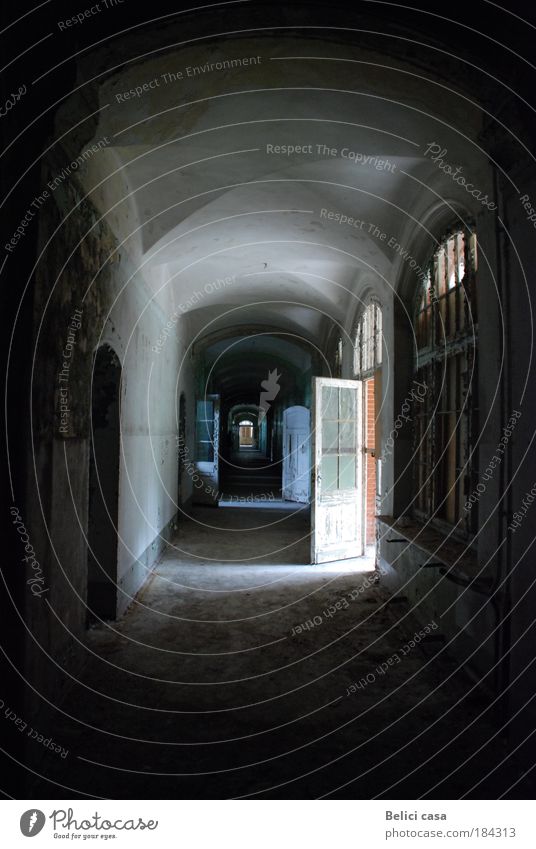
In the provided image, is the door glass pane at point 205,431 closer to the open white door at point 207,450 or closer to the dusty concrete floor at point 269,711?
the open white door at point 207,450

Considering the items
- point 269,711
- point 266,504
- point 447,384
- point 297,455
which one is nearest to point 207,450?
point 266,504

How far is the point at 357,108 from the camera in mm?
3359

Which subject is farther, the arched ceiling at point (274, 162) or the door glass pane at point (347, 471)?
the door glass pane at point (347, 471)

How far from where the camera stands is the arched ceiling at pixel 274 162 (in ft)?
9.53

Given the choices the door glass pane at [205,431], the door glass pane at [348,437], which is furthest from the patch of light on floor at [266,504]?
the door glass pane at [348,437]

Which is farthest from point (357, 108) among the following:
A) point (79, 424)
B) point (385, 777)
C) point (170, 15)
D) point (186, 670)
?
point (186, 670)

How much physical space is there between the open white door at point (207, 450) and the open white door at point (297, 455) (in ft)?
7.44

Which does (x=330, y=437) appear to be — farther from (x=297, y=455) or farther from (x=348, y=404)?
(x=297, y=455)

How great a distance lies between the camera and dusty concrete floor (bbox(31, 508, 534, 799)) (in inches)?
108

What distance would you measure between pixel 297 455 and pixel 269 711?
36.3 ft

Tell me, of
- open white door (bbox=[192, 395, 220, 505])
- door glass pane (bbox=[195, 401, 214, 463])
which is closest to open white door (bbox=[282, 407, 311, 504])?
open white door (bbox=[192, 395, 220, 505])

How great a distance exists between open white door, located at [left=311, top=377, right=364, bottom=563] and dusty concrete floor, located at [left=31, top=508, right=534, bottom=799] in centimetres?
164

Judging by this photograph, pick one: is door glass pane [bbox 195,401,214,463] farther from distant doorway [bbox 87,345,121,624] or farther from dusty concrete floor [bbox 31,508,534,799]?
distant doorway [bbox 87,345,121,624]

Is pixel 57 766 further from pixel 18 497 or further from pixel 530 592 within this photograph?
pixel 530 592
